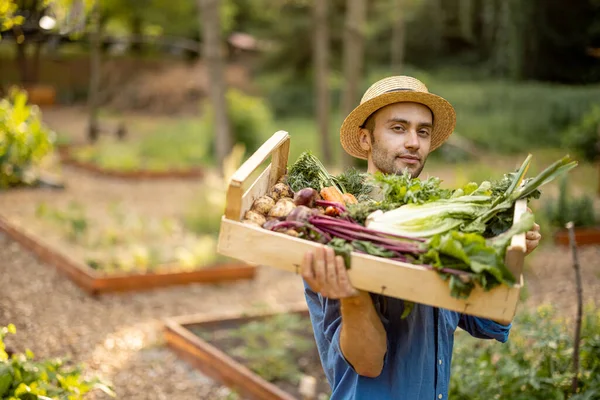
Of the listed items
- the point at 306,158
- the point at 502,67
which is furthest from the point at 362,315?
the point at 502,67

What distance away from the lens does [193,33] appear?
1495 inches

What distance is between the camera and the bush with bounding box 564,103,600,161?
12.2 meters

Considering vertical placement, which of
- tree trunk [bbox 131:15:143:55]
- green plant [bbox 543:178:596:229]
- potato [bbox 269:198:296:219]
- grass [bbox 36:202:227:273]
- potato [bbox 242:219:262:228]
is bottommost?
grass [bbox 36:202:227:273]

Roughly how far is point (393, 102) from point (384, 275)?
0.91 metres

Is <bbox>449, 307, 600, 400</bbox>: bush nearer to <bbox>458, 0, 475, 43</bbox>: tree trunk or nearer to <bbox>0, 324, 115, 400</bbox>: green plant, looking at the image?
<bbox>0, 324, 115, 400</bbox>: green plant

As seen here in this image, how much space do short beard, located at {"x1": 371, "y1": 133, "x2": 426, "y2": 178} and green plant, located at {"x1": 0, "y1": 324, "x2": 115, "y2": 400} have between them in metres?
1.87

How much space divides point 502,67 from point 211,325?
670 inches

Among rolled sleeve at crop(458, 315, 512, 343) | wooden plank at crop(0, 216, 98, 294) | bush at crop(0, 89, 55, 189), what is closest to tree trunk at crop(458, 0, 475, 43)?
bush at crop(0, 89, 55, 189)

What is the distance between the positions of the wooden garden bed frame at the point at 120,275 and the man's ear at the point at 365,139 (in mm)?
5139

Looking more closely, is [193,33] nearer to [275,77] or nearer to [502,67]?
[275,77]

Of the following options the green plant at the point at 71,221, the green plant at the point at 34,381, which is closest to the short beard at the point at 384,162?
the green plant at the point at 34,381

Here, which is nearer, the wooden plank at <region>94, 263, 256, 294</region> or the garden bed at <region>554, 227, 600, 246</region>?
the wooden plank at <region>94, 263, 256, 294</region>

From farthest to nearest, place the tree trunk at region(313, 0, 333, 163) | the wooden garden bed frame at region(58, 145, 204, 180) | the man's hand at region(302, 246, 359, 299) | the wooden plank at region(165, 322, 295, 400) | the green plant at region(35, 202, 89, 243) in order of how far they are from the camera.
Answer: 1. the wooden garden bed frame at region(58, 145, 204, 180)
2. the tree trunk at region(313, 0, 333, 163)
3. the green plant at region(35, 202, 89, 243)
4. the wooden plank at region(165, 322, 295, 400)
5. the man's hand at region(302, 246, 359, 299)

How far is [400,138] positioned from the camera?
2693 mm
